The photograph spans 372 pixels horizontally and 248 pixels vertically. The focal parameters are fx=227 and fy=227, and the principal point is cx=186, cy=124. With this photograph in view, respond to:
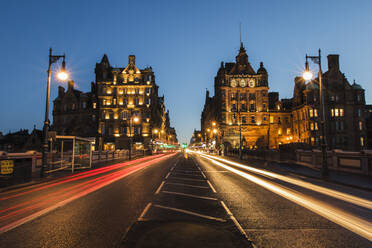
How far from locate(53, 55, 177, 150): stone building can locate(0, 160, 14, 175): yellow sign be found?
54368mm

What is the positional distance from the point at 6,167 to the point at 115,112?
57818 mm

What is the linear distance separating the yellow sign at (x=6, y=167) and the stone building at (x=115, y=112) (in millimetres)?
54368

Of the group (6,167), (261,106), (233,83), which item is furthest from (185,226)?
(261,106)

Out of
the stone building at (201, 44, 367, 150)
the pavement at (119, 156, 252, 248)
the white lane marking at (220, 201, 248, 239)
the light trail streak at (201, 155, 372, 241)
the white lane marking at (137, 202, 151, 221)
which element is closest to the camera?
the pavement at (119, 156, 252, 248)

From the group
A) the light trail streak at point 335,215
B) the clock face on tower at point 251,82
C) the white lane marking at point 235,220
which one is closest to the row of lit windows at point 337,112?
the clock face on tower at point 251,82

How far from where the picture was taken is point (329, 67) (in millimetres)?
62062

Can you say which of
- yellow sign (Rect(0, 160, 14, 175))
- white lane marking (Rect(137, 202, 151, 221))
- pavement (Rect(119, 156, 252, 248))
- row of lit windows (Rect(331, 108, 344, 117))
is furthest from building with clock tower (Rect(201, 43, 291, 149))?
white lane marking (Rect(137, 202, 151, 221))

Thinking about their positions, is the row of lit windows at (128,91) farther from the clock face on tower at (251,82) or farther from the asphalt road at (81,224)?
the asphalt road at (81,224)

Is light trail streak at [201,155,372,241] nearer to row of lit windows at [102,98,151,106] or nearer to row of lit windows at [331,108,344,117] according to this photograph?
row of lit windows at [331,108,344,117]

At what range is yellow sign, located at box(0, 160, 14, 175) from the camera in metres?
11.2

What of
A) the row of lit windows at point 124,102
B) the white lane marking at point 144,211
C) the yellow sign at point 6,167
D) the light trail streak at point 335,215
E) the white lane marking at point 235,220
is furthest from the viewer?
the row of lit windows at point 124,102

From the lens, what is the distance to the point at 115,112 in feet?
222

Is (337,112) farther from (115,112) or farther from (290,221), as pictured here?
(290,221)

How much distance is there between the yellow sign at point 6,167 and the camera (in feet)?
36.8
